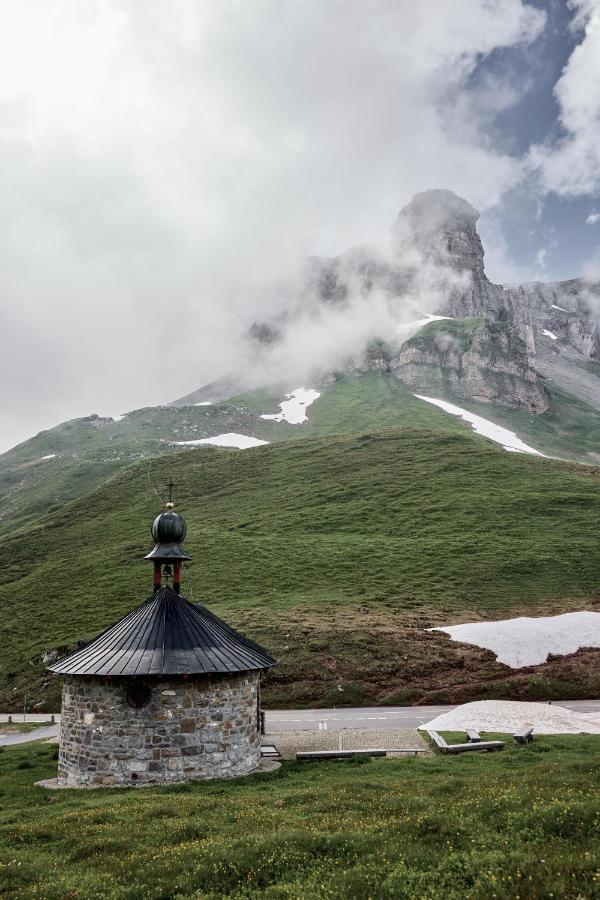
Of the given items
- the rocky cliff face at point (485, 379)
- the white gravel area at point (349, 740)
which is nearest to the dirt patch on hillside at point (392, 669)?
the white gravel area at point (349, 740)

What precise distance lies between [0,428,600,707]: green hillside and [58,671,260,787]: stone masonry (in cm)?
1759

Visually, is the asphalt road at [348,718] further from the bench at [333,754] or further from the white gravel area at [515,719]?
the bench at [333,754]

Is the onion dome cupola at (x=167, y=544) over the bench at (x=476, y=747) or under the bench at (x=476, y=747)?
over

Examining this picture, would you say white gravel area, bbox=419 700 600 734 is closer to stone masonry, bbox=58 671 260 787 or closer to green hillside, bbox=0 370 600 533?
stone masonry, bbox=58 671 260 787

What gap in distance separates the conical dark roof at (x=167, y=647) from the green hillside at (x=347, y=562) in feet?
54.3

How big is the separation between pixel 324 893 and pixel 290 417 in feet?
542

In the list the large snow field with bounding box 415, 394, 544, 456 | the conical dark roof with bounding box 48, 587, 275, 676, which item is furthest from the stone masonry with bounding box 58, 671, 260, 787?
the large snow field with bounding box 415, 394, 544, 456

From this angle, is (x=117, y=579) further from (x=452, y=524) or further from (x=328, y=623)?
(x=452, y=524)

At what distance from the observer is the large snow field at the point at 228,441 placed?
15000 centimetres

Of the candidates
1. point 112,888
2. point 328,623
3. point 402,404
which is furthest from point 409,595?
point 402,404

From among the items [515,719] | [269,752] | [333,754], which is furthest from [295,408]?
[333,754]

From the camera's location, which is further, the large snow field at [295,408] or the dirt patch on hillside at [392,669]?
the large snow field at [295,408]

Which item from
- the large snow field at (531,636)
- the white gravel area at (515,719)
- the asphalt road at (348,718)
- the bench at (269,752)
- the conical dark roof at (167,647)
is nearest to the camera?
the conical dark roof at (167,647)

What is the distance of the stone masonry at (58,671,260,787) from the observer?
713 inches
